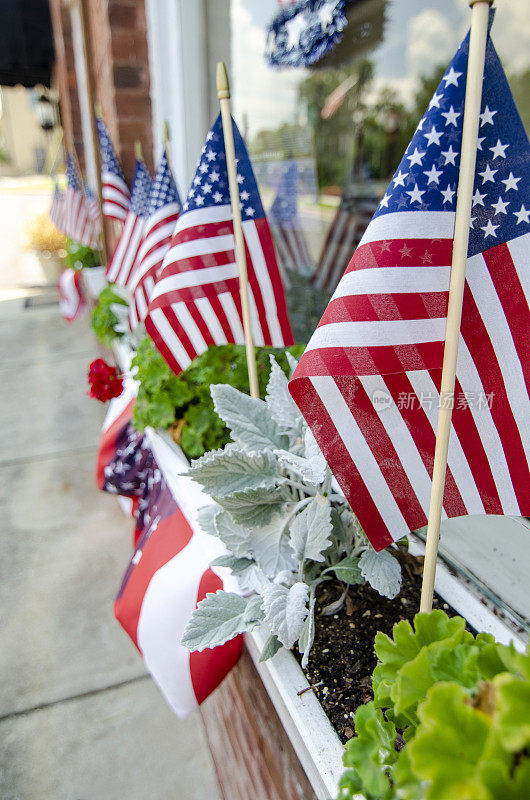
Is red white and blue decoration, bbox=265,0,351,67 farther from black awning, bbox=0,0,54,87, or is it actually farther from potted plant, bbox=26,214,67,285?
potted plant, bbox=26,214,67,285

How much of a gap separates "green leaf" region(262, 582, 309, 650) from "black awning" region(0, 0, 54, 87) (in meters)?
8.75

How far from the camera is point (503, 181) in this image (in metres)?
0.91

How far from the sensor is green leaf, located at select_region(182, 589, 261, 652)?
3.79 ft

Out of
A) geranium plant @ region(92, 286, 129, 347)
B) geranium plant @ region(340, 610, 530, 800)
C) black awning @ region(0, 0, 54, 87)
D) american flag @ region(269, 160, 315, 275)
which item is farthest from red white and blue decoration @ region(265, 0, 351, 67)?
black awning @ region(0, 0, 54, 87)

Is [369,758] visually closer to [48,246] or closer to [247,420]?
[247,420]

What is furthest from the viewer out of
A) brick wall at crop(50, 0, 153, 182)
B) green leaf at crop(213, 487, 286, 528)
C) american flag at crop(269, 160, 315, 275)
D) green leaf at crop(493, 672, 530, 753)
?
american flag at crop(269, 160, 315, 275)

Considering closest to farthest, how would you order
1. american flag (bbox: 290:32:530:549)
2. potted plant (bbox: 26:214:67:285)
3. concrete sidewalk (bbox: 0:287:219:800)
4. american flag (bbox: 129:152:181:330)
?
american flag (bbox: 290:32:530:549)
concrete sidewalk (bbox: 0:287:219:800)
american flag (bbox: 129:152:181:330)
potted plant (bbox: 26:214:67:285)

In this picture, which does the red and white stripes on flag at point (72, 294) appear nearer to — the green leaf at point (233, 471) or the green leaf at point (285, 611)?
the green leaf at point (233, 471)

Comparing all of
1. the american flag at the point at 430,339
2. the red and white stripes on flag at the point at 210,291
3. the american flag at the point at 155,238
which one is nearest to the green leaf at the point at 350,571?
the american flag at the point at 430,339

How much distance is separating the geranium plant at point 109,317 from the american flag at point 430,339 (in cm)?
239

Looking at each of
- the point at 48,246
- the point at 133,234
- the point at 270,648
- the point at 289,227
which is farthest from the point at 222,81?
the point at 48,246

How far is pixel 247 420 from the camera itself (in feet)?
4.74

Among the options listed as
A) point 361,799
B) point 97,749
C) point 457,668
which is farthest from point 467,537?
point 97,749

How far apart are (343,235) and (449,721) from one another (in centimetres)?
369
